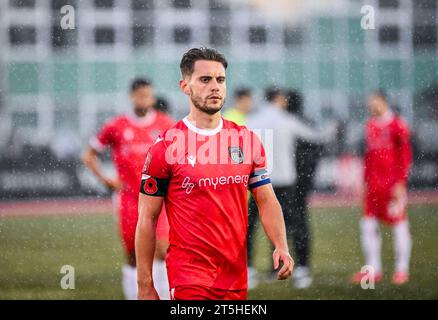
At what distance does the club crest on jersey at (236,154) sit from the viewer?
3.70 meters

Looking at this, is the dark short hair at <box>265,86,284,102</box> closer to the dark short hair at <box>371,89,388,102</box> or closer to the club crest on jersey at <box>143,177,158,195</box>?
the dark short hair at <box>371,89,388,102</box>

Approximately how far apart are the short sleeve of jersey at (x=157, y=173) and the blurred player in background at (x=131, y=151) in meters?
1.54

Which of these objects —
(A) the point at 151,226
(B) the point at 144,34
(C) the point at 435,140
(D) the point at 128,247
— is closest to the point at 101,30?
(B) the point at 144,34

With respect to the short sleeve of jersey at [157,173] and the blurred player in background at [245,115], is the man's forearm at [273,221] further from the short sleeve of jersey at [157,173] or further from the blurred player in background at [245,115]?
the blurred player in background at [245,115]

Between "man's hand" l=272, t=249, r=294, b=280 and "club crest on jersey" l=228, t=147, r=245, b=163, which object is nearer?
"man's hand" l=272, t=249, r=294, b=280

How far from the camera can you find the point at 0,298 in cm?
505

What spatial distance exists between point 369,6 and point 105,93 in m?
1.73

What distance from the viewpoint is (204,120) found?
147 inches

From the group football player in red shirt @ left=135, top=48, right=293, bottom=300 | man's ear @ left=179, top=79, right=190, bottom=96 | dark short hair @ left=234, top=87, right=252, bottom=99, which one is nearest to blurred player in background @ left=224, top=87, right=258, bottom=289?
dark short hair @ left=234, top=87, right=252, bottom=99

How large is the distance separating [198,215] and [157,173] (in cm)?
25

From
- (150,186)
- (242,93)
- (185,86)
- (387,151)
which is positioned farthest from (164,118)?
(387,151)

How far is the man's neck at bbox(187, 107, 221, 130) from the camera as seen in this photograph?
372 centimetres

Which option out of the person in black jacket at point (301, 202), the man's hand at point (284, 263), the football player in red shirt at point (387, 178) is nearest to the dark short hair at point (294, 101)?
the person in black jacket at point (301, 202)

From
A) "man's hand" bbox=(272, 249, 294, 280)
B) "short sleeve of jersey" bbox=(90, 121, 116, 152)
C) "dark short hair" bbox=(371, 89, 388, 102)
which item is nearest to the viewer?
"man's hand" bbox=(272, 249, 294, 280)
